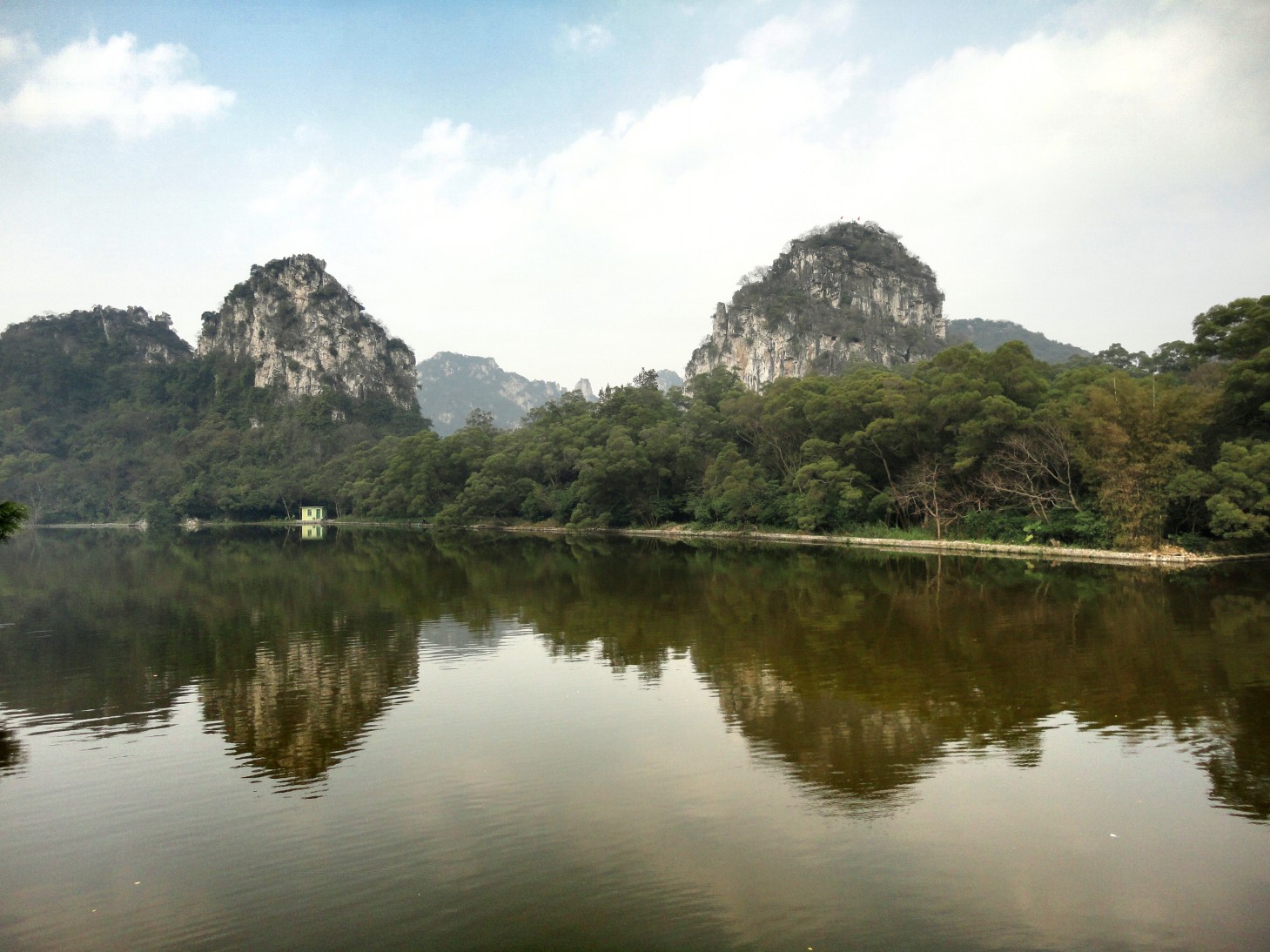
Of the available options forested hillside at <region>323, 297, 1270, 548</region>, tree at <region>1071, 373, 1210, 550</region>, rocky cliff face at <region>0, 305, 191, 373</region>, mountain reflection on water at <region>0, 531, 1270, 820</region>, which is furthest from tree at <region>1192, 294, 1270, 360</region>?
rocky cliff face at <region>0, 305, 191, 373</region>

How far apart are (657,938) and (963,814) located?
329 centimetres

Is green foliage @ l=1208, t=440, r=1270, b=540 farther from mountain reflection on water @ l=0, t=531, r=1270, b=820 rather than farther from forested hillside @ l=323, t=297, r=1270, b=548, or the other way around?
mountain reflection on water @ l=0, t=531, r=1270, b=820

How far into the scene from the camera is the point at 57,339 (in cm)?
11962

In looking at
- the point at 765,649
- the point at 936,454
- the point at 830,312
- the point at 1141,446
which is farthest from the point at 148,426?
the point at 765,649

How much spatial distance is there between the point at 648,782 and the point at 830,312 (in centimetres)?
10010

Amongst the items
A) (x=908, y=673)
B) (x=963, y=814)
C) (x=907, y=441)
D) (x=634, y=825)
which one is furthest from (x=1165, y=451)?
(x=634, y=825)

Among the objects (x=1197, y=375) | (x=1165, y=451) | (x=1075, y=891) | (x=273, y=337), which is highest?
(x=273, y=337)

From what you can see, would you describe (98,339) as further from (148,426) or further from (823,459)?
(823,459)

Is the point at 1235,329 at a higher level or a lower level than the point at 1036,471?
higher

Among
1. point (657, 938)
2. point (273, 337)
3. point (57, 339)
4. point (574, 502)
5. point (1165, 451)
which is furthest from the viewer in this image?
point (57, 339)

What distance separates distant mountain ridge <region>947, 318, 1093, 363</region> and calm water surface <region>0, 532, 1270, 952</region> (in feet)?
381

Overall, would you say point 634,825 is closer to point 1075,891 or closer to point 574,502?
point 1075,891

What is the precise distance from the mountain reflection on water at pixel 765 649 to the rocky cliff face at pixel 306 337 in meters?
80.5

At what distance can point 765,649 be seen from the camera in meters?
14.7
